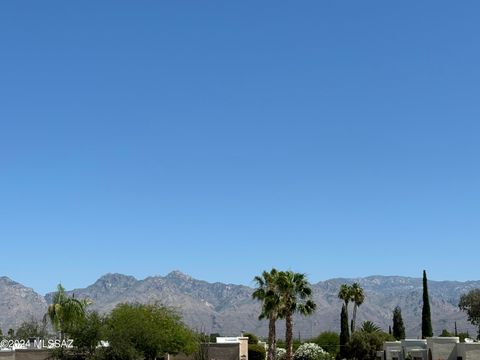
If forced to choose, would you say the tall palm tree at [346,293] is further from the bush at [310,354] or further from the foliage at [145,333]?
the foliage at [145,333]

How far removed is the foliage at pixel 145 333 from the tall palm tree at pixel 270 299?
11708 millimetres

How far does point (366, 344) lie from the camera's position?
99.4 meters

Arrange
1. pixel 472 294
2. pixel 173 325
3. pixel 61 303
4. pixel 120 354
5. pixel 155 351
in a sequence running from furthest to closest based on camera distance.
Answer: pixel 472 294 < pixel 61 303 < pixel 173 325 < pixel 155 351 < pixel 120 354

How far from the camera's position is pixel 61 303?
97938 mm

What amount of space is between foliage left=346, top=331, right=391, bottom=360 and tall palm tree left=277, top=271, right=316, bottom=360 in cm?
2713

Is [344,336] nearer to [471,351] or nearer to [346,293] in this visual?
[346,293]

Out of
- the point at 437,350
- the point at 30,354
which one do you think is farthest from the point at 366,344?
the point at 30,354

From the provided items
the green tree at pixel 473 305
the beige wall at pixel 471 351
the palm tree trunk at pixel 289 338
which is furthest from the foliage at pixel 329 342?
the beige wall at pixel 471 351

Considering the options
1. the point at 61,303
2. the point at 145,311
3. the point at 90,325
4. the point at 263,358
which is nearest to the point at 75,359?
the point at 90,325

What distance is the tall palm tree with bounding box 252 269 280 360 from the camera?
248 ft

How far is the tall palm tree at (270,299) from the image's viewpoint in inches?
2972

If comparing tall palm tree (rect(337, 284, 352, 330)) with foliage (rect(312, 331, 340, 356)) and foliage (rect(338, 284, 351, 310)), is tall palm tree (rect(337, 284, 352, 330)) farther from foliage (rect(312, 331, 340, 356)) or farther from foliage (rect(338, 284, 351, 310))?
foliage (rect(312, 331, 340, 356))

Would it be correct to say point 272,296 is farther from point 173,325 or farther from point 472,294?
point 472,294

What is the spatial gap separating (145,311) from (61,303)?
1582cm
